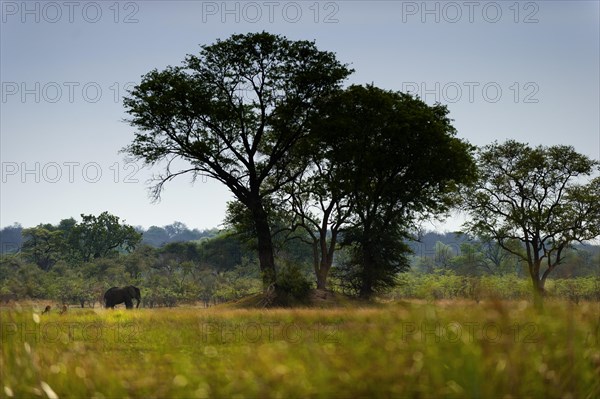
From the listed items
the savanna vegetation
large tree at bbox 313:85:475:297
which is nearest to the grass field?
the savanna vegetation

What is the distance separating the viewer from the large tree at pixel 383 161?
35.1 m

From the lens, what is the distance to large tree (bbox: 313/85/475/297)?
35.1 m

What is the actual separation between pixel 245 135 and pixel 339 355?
29849mm

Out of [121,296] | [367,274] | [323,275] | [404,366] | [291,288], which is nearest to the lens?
[404,366]

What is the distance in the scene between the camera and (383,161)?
35562 mm

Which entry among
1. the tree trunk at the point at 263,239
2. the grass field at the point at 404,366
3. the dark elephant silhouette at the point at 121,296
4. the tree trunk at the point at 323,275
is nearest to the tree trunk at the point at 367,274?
the tree trunk at the point at 323,275

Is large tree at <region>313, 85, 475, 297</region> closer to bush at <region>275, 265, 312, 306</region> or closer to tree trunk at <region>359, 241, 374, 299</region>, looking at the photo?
tree trunk at <region>359, 241, 374, 299</region>

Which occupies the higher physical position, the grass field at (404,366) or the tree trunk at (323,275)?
the grass field at (404,366)

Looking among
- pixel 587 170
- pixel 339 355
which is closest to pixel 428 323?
pixel 339 355

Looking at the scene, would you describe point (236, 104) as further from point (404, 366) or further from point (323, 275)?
point (404, 366)

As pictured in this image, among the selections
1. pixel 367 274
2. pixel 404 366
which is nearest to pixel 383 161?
pixel 367 274

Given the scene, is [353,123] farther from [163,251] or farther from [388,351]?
[163,251]

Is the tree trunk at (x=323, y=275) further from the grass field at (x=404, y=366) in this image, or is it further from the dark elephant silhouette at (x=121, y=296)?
the grass field at (x=404, y=366)

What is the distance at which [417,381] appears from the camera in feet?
18.7
